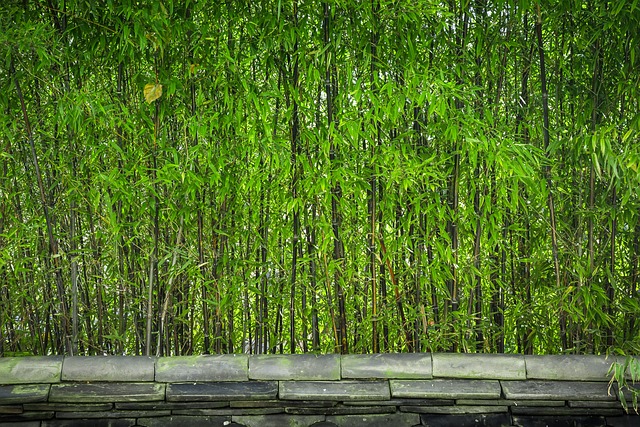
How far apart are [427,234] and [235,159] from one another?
86 cm

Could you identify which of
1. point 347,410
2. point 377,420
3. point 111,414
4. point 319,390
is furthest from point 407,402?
point 111,414

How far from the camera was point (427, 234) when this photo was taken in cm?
343

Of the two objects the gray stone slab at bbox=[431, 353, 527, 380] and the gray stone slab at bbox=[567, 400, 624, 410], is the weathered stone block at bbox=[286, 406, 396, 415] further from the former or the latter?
the gray stone slab at bbox=[567, 400, 624, 410]

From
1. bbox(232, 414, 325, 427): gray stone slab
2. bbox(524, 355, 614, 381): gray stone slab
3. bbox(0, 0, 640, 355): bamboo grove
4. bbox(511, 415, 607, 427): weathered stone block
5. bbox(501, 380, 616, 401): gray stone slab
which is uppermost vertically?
bbox(0, 0, 640, 355): bamboo grove

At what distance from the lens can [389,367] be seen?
3348 mm

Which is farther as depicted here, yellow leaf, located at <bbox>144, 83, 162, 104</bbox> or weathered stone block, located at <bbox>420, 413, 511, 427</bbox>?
weathered stone block, located at <bbox>420, 413, 511, 427</bbox>

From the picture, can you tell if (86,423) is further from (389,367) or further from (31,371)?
(389,367)

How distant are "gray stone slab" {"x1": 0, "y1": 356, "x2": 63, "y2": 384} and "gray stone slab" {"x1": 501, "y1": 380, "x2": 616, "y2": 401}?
182 cm

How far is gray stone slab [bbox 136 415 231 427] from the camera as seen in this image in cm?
330

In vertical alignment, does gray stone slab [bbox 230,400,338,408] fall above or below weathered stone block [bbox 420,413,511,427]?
above

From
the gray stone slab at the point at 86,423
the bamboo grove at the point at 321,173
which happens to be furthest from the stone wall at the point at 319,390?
the bamboo grove at the point at 321,173

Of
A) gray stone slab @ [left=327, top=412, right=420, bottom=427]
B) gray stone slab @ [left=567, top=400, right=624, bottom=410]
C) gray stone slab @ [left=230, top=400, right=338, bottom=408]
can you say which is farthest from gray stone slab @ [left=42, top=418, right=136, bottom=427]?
gray stone slab @ [left=567, top=400, right=624, bottom=410]

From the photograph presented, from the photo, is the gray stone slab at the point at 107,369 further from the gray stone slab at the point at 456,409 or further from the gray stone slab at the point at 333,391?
the gray stone slab at the point at 456,409

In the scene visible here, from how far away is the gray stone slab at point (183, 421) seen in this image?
3.30m
